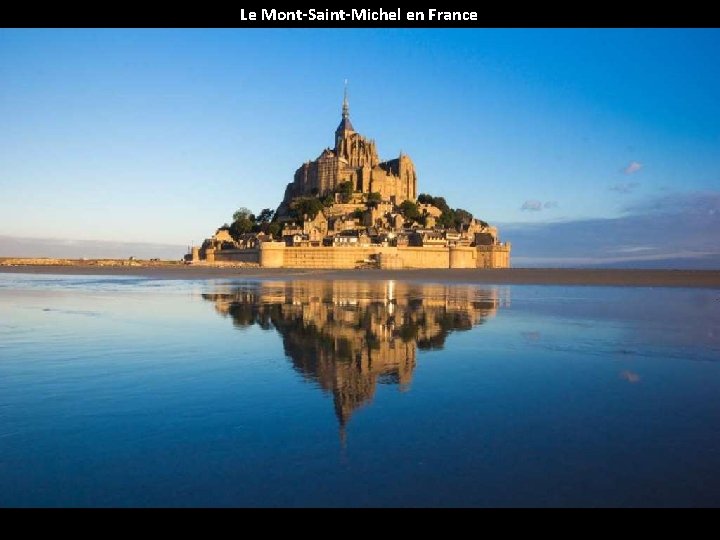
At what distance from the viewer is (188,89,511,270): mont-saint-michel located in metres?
78.9

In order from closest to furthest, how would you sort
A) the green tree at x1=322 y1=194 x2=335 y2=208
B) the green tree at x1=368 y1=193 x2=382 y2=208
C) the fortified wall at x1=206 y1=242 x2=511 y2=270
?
the fortified wall at x1=206 y1=242 x2=511 y2=270, the green tree at x1=368 y1=193 x2=382 y2=208, the green tree at x1=322 y1=194 x2=335 y2=208

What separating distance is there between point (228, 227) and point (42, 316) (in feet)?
291

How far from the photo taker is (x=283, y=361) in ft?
27.3

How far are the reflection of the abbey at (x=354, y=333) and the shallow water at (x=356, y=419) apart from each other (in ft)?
0.23

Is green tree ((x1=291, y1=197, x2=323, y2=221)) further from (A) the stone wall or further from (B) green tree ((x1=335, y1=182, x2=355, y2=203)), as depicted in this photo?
(A) the stone wall

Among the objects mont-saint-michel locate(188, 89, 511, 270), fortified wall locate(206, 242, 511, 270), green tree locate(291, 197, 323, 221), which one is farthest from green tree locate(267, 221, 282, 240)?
fortified wall locate(206, 242, 511, 270)

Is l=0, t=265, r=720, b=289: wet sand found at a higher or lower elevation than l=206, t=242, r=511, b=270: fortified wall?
lower

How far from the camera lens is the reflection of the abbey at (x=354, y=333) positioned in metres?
7.15

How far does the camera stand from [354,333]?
37.3 feet

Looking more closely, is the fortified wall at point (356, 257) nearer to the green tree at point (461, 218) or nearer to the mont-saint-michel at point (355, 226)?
the mont-saint-michel at point (355, 226)

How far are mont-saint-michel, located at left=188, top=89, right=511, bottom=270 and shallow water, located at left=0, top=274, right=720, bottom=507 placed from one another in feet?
218
